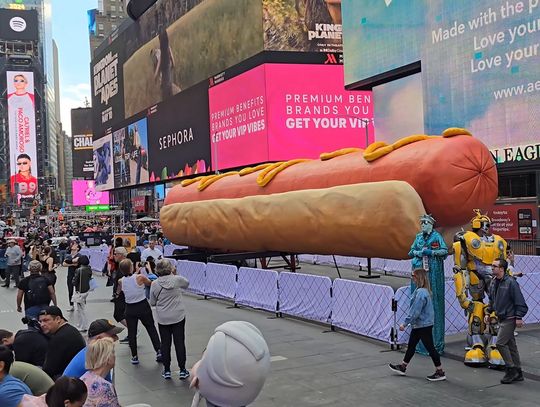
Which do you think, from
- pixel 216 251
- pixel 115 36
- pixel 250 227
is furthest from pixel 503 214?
pixel 115 36

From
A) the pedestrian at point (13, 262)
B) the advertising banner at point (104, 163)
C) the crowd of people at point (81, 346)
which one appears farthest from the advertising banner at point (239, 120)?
the advertising banner at point (104, 163)

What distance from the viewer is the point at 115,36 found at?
7062 centimetres

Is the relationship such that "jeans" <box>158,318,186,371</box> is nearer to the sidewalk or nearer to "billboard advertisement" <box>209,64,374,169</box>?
the sidewalk

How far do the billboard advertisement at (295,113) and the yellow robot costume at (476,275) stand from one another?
30722 millimetres

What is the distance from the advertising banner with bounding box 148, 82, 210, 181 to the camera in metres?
47.8

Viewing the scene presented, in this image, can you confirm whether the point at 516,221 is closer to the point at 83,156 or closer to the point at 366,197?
the point at 366,197

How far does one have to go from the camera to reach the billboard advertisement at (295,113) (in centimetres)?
3891

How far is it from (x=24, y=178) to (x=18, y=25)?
119 feet

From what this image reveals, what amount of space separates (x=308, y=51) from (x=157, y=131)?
22.3 meters

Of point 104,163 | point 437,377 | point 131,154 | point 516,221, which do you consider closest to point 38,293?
point 437,377

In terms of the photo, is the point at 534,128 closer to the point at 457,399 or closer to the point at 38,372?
the point at 457,399

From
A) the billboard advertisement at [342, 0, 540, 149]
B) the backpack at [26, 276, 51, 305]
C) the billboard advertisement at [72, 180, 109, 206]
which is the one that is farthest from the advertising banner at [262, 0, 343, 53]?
the billboard advertisement at [72, 180, 109, 206]

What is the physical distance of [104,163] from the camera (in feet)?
249

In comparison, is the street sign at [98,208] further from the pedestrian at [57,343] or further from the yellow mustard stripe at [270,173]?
the pedestrian at [57,343]
